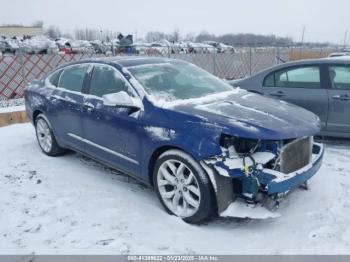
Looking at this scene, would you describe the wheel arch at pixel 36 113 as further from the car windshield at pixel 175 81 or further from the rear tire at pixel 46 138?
the car windshield at pixel 175 81

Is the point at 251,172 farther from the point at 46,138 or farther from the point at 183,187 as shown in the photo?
the point at 46,138

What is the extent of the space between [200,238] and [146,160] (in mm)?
904

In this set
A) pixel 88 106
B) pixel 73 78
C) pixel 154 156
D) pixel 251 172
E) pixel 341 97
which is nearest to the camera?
pixel 251 172

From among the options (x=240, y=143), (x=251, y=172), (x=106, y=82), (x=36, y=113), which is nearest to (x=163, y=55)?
(x=36, y=113)

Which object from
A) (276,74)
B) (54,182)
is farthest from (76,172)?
(276,74)

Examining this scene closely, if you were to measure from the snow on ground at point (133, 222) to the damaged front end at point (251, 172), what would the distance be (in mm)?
265

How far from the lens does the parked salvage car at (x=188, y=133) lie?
2975 millimetres

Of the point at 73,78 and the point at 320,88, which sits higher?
the point at 73,78

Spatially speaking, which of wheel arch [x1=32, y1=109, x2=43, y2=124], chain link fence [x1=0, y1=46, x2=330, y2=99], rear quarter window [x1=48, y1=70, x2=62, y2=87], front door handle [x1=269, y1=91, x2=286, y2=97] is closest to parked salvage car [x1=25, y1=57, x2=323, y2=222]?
rear quarter window [x1=48, y1=70, x2=62, y2=87]

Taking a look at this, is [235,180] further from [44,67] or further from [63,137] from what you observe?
[44,67]

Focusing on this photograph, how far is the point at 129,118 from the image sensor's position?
11.8 feet

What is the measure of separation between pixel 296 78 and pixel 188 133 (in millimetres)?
3048

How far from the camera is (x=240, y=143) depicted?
10.1 feet

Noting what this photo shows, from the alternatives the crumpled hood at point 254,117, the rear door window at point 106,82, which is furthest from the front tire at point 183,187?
the rear door window at point 106,82
